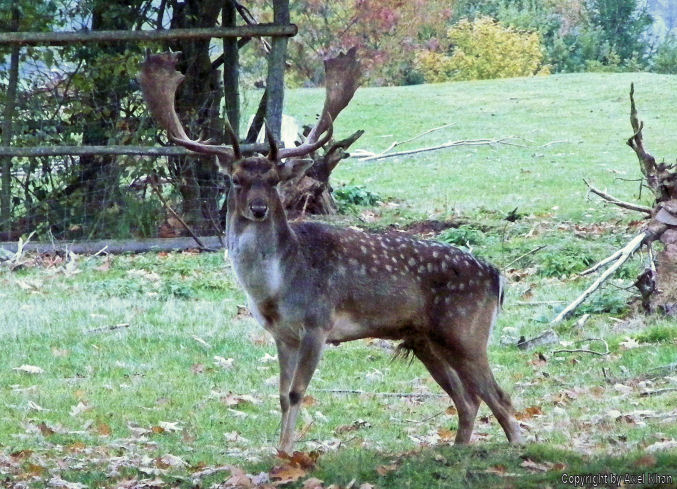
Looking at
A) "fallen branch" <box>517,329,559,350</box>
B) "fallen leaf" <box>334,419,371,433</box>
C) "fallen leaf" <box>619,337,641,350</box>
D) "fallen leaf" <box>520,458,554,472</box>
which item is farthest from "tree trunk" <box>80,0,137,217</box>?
"fallen leaf" <box>520,458,554,472</box>

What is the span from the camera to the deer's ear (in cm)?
830

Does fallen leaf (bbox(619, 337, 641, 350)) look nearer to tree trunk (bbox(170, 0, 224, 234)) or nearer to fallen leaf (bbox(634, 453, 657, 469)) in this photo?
fallen leaf (bbox(634, 453, 657, 469))

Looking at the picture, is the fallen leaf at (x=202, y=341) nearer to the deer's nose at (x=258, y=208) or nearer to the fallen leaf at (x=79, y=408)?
the fallen leaf at (x=79, y=408)

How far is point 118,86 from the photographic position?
655 inches

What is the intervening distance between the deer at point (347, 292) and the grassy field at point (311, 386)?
0.43 metres

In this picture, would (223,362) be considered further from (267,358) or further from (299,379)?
(299,379)

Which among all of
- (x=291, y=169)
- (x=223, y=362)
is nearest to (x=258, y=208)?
(x=291, y=169)

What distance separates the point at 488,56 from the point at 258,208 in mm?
46882

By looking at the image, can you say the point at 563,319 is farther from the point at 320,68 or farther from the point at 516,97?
the point at 320,68

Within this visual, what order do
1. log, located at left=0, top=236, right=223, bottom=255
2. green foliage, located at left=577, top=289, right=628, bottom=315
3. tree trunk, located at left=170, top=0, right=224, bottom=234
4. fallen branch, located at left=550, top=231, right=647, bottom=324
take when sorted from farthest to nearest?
tree trunk, located at left=170, top=0, right=224, bottom=234 < log, located at left=0, top=236, right=223, bottom=255 < green foliage, located at left=577, top=289, right=628, bottom=315 < fallen branch, located at left=550, top=231, right=647, bottom=324

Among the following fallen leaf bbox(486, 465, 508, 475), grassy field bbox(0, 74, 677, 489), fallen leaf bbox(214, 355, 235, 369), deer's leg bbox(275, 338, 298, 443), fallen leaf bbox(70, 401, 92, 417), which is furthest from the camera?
fallen leaf bbox(214, 355, 235, 369)

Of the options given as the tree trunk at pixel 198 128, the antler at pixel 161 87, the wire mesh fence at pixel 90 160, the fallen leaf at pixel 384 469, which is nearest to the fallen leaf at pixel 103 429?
the antler at pixel 161 87

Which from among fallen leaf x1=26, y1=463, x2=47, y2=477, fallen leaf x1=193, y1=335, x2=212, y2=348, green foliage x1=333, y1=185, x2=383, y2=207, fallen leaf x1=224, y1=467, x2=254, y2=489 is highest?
fallen leaf x1=224, y1=467, x2=254, y2=489

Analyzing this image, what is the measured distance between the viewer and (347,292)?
831 centimetres
